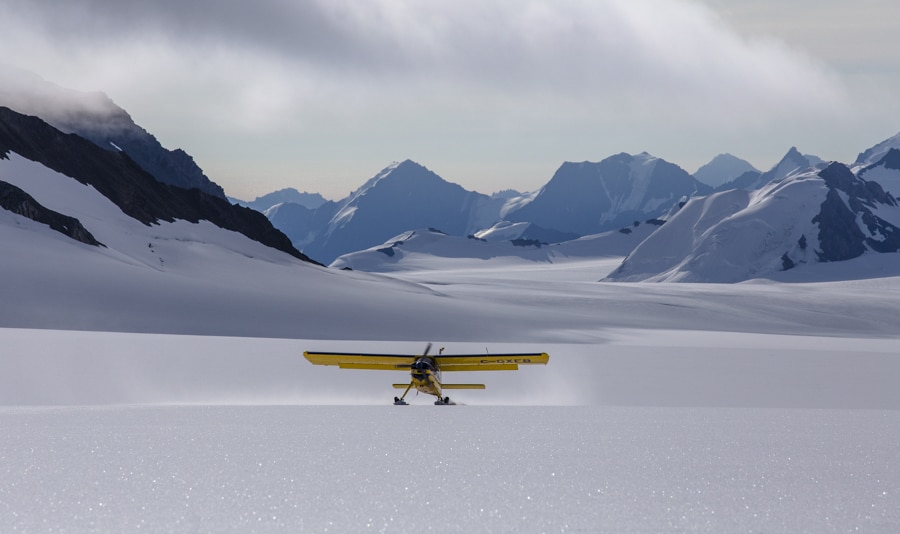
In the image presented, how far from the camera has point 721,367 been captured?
154ft

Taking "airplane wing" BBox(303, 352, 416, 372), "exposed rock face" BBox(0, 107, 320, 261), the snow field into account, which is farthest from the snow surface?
"exposed rock face" BBox(0, 107, 320, 261)

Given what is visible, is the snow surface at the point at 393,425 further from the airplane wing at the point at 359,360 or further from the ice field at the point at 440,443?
the airplane wing at the point at 359,360

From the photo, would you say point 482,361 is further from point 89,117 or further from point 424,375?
point 89,117

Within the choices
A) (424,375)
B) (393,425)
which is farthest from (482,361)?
(393,425)

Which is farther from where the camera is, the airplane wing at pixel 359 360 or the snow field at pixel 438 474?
the airplane wing at pixel 359 360

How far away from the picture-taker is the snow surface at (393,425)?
13.7 metres

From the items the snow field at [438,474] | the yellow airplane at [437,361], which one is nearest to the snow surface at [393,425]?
the snow field at [438,474]

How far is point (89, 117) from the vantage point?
18788 cm

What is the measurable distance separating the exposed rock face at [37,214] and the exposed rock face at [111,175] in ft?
54.9

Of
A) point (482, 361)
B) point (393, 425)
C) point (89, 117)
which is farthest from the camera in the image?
point (89, 117)

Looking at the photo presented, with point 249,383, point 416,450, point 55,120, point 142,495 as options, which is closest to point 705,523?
point 416,450

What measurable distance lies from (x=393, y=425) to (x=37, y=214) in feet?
258

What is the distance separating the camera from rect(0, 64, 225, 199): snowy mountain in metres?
176

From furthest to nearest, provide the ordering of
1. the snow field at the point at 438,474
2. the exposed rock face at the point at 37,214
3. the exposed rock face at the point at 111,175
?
the exposed rock face at the point at 111,175
the exposed rock face at the point at 37,214
the snow field at the point at 438,474
